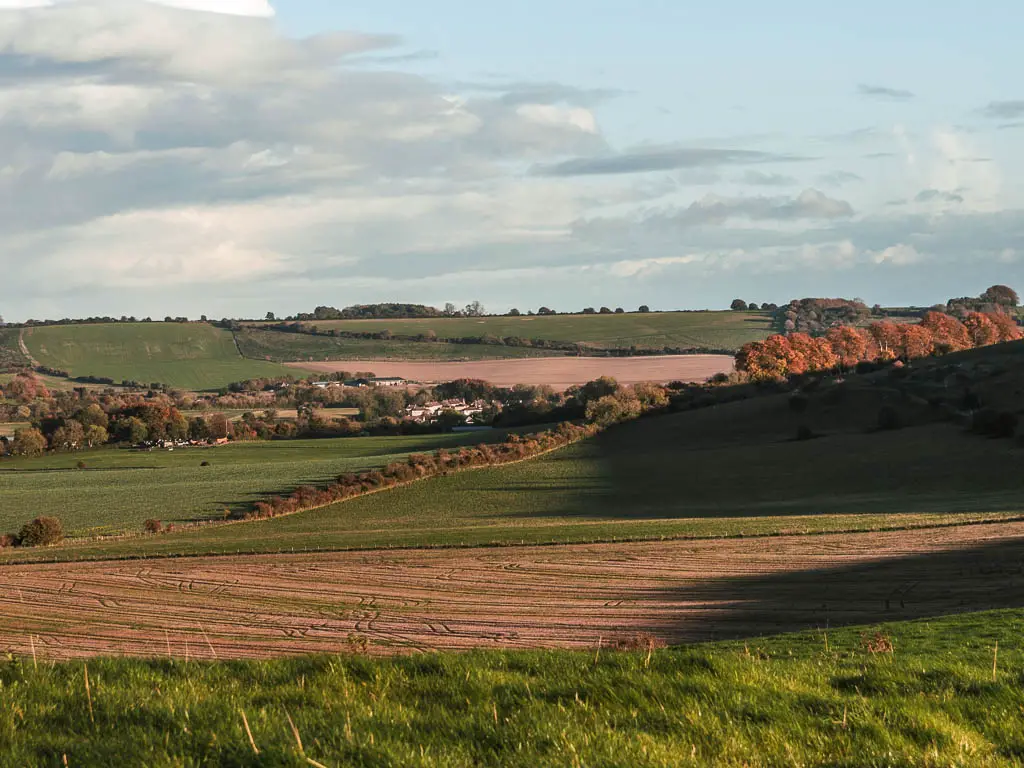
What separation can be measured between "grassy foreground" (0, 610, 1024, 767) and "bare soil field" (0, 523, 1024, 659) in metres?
11.9

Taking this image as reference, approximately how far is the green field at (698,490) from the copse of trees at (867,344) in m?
35.8

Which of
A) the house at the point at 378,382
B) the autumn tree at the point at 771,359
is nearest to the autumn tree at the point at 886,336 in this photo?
the autumn tree at the point at 771,359

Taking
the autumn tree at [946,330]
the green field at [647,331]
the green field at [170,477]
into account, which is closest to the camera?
the green field at [170,477]

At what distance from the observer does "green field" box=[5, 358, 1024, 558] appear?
156ft

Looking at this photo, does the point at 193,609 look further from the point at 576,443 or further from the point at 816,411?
the point at 816,411

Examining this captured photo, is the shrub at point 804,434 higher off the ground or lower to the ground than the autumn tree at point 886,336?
lower

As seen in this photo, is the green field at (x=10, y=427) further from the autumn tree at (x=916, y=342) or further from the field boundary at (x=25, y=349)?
the autumn tree at (x=916, y=342)

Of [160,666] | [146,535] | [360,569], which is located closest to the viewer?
[160,666]

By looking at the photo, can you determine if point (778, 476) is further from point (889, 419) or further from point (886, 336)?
point (886, 336)

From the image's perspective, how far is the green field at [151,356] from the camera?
169 metres

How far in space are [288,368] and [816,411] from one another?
100516mm

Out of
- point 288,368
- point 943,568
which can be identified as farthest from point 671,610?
point 288,368

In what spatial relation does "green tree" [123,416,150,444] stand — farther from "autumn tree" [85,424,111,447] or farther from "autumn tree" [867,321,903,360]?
"autumn tree" [867,321,903,360]

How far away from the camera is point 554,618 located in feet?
87.4
